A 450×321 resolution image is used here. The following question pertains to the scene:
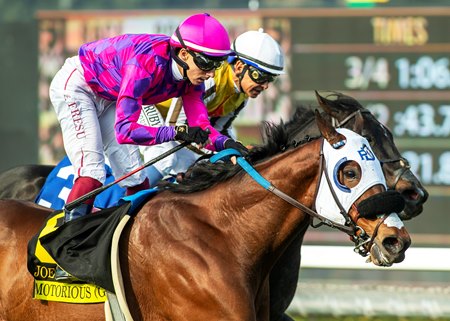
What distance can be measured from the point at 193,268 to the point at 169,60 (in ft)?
3.23

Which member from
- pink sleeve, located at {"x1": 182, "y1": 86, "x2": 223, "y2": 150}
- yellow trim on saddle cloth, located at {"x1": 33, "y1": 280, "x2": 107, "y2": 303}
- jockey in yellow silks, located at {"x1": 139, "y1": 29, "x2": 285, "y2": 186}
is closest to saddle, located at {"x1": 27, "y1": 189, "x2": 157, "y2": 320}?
yellow trim on saddle cloth, located at {"x1": 33, "y1": 280, "x2": 107, "y2": 303}

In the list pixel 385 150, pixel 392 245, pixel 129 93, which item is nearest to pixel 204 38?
pixel 129 93

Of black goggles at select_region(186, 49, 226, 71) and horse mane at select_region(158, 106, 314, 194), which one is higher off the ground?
black goggles at select_region(186, 49, 226, 71)

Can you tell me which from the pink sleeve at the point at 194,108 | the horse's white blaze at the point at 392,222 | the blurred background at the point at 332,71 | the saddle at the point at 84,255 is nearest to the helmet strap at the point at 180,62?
the pink sleeve at the point at 194,108

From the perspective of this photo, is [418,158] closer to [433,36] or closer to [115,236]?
[433,36]

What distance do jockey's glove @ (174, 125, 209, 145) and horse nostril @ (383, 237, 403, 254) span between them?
3.13 ft

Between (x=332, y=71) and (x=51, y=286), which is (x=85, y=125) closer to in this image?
(x=51, y=286)

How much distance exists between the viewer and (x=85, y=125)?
522 cm

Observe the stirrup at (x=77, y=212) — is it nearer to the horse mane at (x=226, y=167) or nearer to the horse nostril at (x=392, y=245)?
the horse mane at (x=226, y=167)

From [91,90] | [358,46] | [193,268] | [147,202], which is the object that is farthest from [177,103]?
[358,46]

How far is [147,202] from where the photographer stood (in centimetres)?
488

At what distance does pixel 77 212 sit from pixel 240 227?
83 cm

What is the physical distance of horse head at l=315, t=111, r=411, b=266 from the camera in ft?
14.2

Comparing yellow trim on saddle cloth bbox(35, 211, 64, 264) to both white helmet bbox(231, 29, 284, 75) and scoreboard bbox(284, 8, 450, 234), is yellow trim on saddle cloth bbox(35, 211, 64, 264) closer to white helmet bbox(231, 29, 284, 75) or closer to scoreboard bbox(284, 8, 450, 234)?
white helmet bbox(231, 29, 284, 75)
